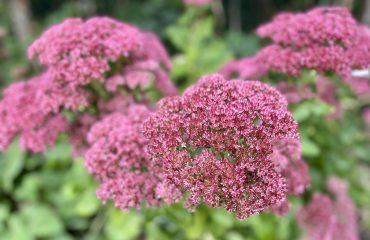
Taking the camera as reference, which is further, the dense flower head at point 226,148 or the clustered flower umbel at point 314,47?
the clustered flower umbel at point 314,47

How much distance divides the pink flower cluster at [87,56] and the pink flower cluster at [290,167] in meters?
0.63

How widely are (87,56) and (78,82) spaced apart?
0.37ft

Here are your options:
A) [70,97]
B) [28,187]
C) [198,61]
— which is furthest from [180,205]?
[198,61]

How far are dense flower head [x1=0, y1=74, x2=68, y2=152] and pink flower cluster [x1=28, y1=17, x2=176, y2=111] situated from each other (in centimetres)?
14

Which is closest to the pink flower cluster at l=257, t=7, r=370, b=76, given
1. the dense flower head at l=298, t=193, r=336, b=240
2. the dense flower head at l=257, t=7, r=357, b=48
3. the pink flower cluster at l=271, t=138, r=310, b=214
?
the dense flower head at l=257, t=7, r=357, b=48

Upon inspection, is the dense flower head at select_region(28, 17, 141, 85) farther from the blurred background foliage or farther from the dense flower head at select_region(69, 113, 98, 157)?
the blurred background foliage

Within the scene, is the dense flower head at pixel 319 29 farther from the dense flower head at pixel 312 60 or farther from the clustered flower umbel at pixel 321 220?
the clustered flower umbel at pixel 321 220

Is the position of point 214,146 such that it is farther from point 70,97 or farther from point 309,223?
point 309,223

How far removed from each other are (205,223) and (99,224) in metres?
0.78

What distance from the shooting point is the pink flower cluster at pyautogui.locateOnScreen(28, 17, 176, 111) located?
1.58 metres

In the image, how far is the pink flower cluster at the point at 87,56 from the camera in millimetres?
1579

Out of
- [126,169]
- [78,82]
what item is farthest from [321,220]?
[78,82]

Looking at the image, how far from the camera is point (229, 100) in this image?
112cm

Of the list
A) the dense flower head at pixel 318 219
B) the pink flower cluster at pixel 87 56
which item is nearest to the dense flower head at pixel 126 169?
the pink flower cluster at pixel 87 56
